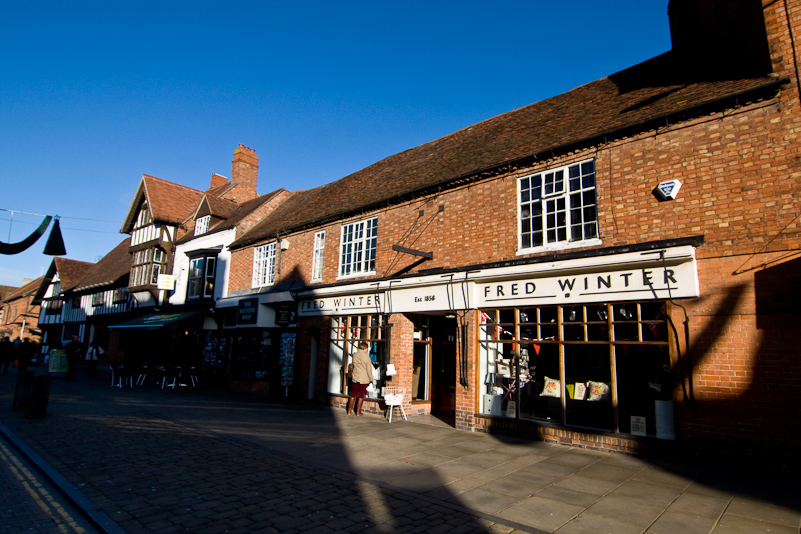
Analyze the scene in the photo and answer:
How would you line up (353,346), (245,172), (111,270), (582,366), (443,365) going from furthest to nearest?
1. (111,270)
2. (245,172)
3. (353,346)
4. (443,365)
5. (582,366)

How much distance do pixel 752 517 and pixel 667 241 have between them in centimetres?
399

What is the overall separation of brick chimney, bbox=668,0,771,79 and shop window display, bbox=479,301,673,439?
474cm

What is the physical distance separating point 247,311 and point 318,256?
3912mm

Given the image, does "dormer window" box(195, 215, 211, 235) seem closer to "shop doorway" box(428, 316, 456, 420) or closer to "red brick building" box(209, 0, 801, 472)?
"red brick building" box(209, 0, 801, 472)

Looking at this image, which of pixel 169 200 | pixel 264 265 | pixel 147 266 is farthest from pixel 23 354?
pixel 264 265

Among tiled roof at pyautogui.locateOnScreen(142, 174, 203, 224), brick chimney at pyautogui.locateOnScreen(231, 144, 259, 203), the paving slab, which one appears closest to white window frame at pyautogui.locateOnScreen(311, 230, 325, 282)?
the paving slab

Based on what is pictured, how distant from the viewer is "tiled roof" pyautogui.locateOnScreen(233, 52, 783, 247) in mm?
8273

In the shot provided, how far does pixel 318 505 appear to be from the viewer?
16.8ft

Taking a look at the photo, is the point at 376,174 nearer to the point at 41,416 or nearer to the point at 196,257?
the point at 196,257

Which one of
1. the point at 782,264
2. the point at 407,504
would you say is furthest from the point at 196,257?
the point at 782,264

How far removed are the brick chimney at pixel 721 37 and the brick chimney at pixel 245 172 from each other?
21083 millimetres

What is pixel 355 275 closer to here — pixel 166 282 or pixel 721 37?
pixel 721 37

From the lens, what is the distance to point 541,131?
10.9 metres

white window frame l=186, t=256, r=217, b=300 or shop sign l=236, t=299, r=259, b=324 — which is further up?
white window frame l=186, t=256, r=217, b=300
